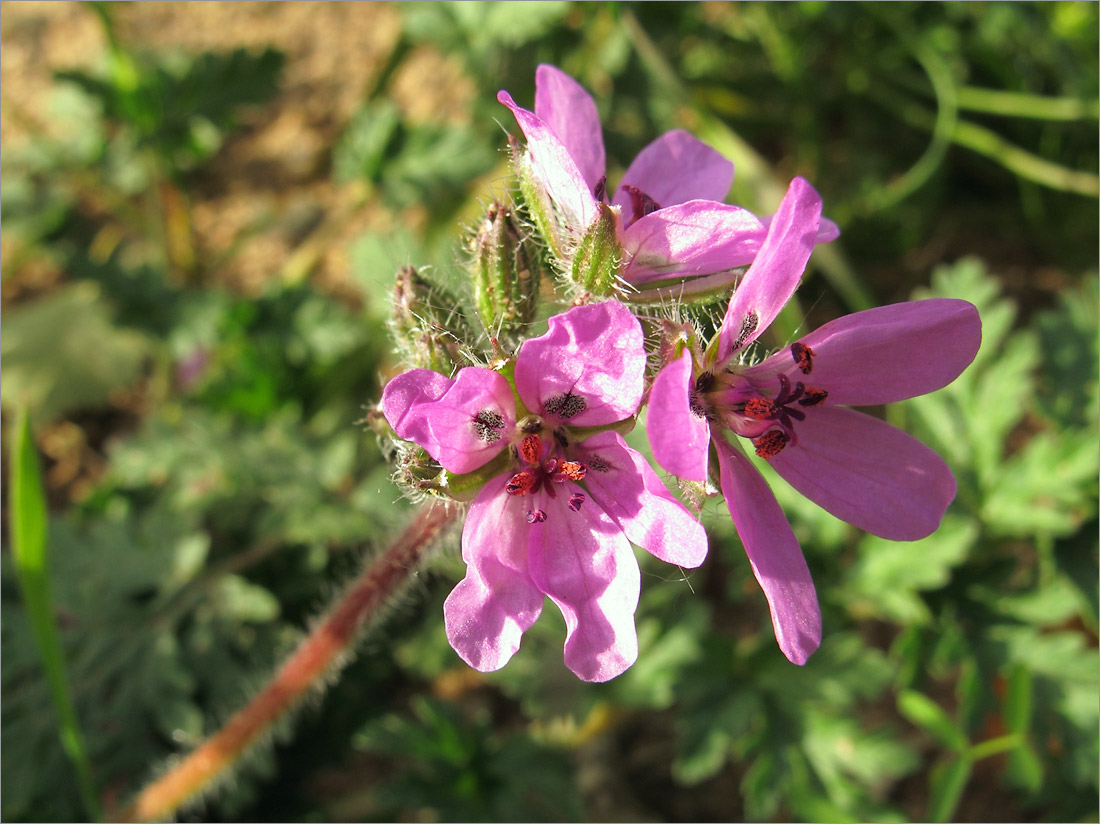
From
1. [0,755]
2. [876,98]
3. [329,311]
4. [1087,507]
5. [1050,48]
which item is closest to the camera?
[0,755]

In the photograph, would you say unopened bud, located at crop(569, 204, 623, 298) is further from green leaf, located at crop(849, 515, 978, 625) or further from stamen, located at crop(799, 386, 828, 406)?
green leaf, located at crop(849, 515, 978, 625)

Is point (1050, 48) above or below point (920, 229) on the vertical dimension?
above

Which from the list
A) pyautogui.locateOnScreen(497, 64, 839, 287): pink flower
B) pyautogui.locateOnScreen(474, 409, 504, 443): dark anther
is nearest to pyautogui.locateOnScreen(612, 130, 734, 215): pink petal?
pyautogui.locateOnScreen(497, 64, 839, 287): pink flower

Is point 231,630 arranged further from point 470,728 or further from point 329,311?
point 329,311

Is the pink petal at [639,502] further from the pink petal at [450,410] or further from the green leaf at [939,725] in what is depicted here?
the green leaf at [939,725]

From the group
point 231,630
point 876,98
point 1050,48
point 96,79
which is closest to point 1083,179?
point 1050,48

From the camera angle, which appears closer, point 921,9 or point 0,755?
point 0,755

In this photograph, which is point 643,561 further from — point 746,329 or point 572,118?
point 572,118
